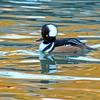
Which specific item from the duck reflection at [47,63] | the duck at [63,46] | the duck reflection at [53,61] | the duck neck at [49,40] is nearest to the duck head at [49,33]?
the duck neck at [49,40]

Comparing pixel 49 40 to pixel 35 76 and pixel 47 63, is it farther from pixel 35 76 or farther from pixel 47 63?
pixel 35 76

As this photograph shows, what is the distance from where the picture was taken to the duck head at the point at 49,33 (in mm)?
16781

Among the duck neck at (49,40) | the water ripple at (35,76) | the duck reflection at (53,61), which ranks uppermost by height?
the water ripple at (35,76)

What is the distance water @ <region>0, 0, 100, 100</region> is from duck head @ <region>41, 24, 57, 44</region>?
1.21 feet

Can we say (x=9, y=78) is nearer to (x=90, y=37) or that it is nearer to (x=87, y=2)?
(x=90, y=37)

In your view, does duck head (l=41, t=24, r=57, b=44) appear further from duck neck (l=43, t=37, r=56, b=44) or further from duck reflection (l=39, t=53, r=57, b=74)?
duck reflection (l=39, t=53, r=57, b=74)

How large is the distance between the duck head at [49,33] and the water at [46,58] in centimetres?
37

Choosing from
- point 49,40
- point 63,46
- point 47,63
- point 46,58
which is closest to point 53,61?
point 47,63

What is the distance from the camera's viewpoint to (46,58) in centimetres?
1527

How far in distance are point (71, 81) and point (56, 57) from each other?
11.6 feet

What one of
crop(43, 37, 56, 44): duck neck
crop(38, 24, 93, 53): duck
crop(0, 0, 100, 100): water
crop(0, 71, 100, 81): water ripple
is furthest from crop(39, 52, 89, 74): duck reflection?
crop(43, 37, 56, 44): duck neck

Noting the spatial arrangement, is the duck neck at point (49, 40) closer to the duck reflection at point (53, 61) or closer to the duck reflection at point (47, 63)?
the duck reflection at point (53, 61)

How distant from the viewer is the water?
435 inches

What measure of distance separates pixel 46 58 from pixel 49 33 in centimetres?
170
